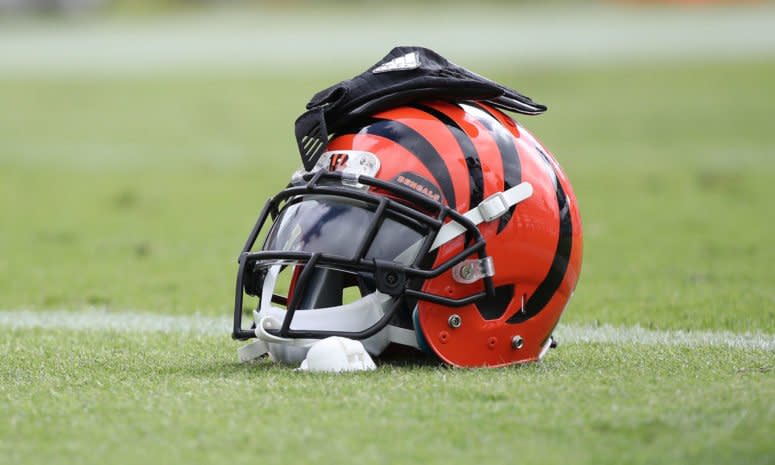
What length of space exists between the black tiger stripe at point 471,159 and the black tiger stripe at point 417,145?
72 millimetres

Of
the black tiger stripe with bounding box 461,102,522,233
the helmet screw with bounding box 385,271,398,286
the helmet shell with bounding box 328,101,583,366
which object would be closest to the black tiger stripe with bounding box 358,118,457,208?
the helmet shell with bounding box 328,101,583,366

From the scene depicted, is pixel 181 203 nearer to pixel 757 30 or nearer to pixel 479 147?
pixel 479 147

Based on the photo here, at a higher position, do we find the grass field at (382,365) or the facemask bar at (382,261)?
the facemask bar at (382,261)

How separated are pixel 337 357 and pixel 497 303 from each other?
598 mm

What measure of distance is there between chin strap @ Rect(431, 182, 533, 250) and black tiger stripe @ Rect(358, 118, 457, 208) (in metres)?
0.08

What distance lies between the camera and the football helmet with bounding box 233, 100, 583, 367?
3865 mm

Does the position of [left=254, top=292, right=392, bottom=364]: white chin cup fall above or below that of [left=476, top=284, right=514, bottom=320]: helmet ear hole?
below

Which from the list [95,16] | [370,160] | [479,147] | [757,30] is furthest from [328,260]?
[95,16]

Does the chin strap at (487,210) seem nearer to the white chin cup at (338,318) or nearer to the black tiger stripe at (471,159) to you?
the black tiger stripe at (471,159)

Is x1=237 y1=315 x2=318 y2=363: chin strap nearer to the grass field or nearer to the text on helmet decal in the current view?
the grass field

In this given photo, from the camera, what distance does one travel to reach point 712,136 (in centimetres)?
1642

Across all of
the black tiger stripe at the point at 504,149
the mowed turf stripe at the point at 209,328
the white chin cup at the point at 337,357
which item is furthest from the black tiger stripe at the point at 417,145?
the mowed turf stripe at the point at 209,328

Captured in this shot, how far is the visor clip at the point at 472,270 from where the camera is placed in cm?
391

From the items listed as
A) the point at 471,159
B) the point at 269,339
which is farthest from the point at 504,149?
the point at 269,339
